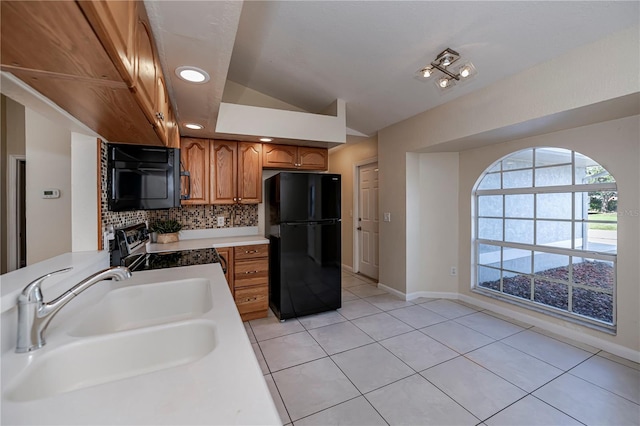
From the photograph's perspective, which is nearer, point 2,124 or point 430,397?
point 430,397

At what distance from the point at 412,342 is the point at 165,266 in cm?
219

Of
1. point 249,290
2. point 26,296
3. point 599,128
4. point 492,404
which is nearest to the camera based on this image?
point 26,296

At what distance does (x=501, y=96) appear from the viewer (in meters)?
2.38

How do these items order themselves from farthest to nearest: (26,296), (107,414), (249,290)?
(249,290)
(26,296)
(107,414)

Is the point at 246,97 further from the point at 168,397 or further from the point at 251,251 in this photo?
the point at 168,397

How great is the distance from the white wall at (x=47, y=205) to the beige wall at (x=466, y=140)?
3310 millimetres

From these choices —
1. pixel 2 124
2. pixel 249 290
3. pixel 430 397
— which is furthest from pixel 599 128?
pixel 2 124

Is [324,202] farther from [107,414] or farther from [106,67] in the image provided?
[107,414]

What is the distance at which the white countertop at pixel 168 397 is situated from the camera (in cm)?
55

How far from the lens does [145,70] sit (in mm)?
1110

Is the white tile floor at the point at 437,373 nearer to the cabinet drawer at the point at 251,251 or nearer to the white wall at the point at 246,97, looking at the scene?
the cabinet drawer at the point at 251,251

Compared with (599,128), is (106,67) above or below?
below

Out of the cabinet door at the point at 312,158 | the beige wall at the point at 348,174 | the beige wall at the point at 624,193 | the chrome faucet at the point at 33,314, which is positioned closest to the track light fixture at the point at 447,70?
the beige wall at the point at 624,193

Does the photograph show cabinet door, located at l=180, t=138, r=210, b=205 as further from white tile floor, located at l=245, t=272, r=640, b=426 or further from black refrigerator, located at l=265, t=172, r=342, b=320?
white tile floor, located at l=245, t=272, r=640, b=426
